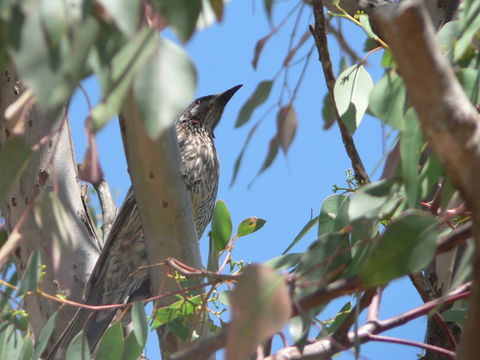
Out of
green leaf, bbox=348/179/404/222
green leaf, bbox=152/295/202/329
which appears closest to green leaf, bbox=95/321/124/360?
green leaf, bbox=152/295/202/329

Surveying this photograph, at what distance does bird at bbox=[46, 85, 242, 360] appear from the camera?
9.04 ft

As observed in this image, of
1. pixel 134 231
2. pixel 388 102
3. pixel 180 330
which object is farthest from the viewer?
pixel 134 231

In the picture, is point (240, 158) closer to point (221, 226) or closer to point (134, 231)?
point (221, 226)

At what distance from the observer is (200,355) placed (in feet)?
4.24

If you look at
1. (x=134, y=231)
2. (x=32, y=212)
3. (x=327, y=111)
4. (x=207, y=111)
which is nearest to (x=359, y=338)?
(x=327, y=111)

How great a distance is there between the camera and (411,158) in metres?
1.35

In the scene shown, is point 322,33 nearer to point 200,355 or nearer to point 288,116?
point 288,116

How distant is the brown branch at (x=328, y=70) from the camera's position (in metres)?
2.23

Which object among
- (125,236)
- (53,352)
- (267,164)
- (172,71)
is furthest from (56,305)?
(172,71)

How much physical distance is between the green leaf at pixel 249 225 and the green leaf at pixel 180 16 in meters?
1.29

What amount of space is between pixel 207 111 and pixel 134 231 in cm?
120

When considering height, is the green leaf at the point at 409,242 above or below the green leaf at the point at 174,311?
below

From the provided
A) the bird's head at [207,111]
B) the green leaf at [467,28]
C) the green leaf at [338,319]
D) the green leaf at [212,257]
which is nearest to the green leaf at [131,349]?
the green leaf at [212,257]

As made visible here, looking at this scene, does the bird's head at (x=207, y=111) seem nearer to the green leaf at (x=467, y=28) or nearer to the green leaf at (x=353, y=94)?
the green leaf at (x=353, y=94)
